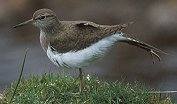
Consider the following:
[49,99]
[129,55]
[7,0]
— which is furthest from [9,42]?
[49,99]

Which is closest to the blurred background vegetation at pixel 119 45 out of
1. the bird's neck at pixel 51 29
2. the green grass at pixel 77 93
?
the green grass at pixel 77 93

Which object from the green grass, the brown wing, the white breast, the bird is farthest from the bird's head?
the green grass

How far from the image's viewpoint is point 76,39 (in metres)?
6.16

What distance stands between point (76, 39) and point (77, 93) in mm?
744

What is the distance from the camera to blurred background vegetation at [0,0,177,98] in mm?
11156

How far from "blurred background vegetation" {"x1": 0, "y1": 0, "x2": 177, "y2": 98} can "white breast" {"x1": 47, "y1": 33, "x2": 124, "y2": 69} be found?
12.2ft

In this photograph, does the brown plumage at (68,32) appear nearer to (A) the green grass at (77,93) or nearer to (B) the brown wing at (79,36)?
(B) the brown wing at (79,36)

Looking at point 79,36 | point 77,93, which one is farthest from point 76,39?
point 77,93

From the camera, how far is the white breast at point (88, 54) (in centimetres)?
605

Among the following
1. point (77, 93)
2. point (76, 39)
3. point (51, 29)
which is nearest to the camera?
point (76, 39)

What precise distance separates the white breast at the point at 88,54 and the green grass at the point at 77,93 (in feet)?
1.57

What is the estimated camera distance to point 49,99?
21.2 ft

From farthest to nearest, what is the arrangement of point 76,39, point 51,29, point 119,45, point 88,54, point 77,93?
point 119,45
point 77,93
point 51,29
point 76,39
point 88,54

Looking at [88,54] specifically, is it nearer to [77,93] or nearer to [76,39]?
[76,39]
